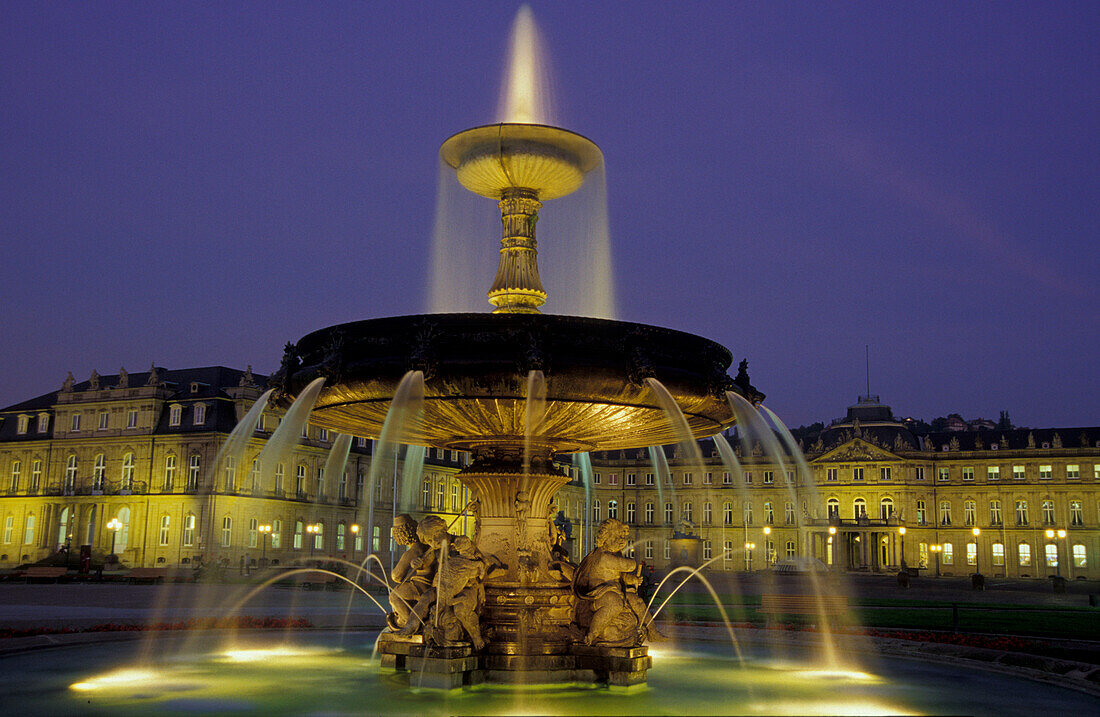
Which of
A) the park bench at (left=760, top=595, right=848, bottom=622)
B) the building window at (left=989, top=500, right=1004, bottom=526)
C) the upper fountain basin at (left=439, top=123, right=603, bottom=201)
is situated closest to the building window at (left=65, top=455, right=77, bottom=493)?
the park bench at (left=760, top=595, right=848, bottom=622)

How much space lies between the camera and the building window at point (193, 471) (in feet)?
215

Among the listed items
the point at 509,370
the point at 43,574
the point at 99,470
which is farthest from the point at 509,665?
the point at 99,470

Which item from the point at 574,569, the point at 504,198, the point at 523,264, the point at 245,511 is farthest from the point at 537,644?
the point at 245,511

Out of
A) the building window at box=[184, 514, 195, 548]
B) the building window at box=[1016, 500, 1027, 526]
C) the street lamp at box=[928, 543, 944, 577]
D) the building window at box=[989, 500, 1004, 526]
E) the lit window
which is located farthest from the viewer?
the building window at box=[989, 500, 1004, 526]

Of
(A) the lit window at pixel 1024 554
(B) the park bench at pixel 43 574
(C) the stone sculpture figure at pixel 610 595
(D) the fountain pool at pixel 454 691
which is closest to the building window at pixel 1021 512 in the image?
(A) the lit window at pixel 1024 554

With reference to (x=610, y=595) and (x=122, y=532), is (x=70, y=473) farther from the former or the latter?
(x=610, y=595)

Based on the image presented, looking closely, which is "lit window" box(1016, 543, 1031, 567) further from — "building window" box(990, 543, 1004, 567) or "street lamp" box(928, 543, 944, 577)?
"street lamp" box(928, 543, 944, 577)

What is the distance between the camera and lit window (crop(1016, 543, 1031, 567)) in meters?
91.7

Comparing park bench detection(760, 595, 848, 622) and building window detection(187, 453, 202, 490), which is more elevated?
building window detection(187, 453, 202, 490)

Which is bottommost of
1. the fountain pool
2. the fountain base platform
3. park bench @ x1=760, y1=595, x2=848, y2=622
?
park bench @ x1=760, y1=595, x2=848, y2=622

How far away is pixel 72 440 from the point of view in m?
71.5

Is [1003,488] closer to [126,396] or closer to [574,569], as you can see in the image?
[126,396]

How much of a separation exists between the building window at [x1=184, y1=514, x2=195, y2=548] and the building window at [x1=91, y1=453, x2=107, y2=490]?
30.6 ft

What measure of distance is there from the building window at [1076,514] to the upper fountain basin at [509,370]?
93.6m
